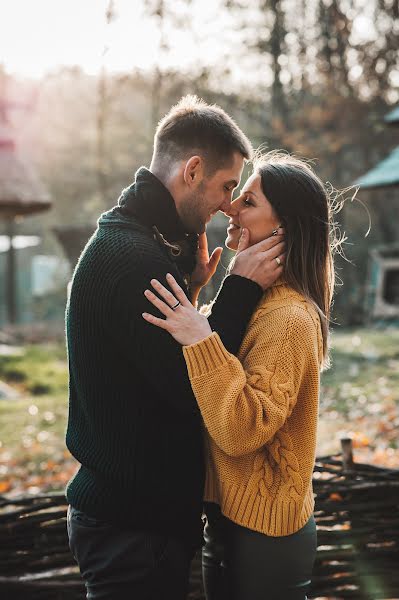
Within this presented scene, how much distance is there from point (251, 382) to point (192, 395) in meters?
0.19

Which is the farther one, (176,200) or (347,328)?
(347,328)

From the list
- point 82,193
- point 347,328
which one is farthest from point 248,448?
point 82,193

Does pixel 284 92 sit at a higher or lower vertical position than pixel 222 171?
higher

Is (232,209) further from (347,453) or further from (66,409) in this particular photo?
(66,409)

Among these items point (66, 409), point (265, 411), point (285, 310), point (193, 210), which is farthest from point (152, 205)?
point (66, 409)

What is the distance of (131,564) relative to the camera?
2193 mm

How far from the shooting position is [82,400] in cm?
232

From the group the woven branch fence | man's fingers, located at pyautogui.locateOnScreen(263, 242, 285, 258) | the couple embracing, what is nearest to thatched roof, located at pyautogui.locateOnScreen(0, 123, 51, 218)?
the woven branch fence

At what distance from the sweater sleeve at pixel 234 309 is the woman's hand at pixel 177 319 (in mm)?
83

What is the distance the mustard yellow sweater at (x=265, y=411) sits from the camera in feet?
6.87

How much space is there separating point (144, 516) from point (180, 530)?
141 mm

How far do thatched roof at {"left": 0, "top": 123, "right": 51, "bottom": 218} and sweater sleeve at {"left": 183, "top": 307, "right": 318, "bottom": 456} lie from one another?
24.1 ft

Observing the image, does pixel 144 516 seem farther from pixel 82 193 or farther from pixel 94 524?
pixel 82 193

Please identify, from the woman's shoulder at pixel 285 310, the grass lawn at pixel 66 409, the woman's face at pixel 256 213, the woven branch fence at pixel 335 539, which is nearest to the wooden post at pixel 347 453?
the woven branch fence at pixel 335 539
